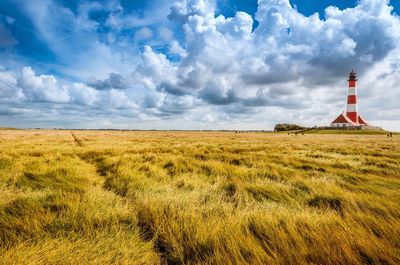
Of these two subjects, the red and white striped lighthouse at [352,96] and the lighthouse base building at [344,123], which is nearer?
the red and white striped lighthouse at [352,96]

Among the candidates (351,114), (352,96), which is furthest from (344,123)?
(352,96)

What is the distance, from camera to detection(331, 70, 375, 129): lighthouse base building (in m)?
85.0

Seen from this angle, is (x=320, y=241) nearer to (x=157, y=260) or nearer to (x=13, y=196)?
(x=157, y=260)

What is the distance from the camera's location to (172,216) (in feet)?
12.5

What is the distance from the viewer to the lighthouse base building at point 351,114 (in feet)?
279

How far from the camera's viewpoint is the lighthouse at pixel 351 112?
85000mm

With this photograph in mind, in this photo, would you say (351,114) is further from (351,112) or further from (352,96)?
(352,96)

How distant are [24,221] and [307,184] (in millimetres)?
6160

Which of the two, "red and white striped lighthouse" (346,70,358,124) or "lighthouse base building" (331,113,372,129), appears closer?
"red and white striped lighthouse" (346,70,358,124)

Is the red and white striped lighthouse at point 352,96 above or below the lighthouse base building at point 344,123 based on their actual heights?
above

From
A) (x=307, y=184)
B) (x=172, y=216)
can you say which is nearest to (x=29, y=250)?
(x=172, y=216)

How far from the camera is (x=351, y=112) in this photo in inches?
3462

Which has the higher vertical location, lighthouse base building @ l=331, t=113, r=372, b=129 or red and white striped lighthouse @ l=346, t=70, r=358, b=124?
red and white striped lighthouse @ l=346, t=70, r=358, b=124

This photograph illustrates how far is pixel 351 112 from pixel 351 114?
107cm
